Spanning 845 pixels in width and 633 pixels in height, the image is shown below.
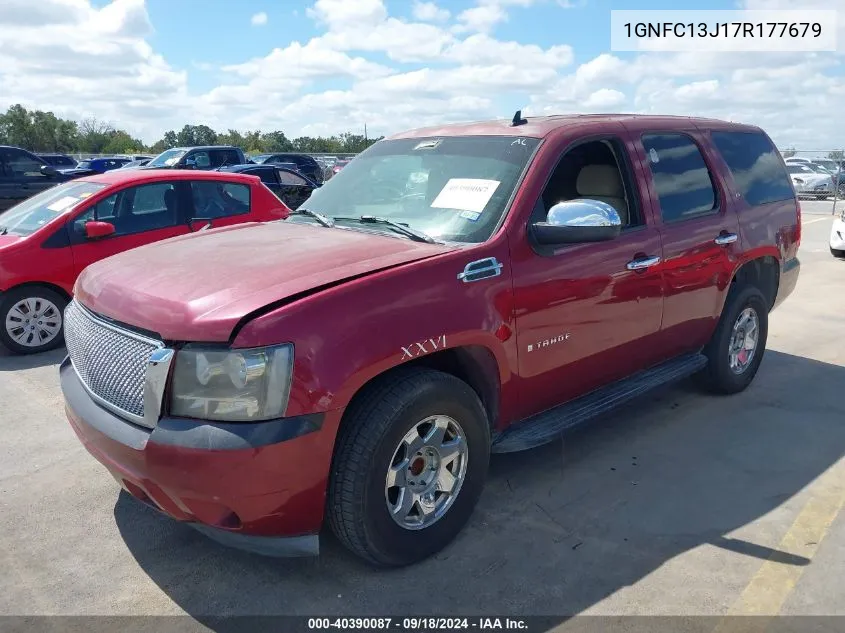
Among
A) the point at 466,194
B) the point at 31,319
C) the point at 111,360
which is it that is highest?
the point at 466,194

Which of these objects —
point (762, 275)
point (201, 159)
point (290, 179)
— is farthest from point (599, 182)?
point (201, 159)

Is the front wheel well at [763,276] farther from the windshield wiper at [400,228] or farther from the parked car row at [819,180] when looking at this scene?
the parked car row at [819,180]

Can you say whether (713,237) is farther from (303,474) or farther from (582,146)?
(303,474)

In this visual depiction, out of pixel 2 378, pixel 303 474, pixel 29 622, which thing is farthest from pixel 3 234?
pixel 303 474

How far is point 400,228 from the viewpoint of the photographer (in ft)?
11.7

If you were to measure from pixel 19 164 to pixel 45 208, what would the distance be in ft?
26.1

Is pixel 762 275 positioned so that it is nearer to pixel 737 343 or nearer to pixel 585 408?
pixel 737 343

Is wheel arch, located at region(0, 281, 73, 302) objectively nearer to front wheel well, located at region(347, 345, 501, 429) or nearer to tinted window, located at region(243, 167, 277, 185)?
front wheel well, located at region(347, 345, 501, 429)

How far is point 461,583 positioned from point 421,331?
1.11 meters

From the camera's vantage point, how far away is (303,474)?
8.87 feet

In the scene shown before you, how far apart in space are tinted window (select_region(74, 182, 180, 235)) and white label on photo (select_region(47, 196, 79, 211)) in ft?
0.77

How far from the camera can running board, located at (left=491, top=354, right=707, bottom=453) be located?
3.56 meters

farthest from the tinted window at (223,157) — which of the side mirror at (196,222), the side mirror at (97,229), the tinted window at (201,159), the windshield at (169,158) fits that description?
the side mirror at (97,229)

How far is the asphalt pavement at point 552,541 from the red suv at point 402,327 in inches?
12.1
